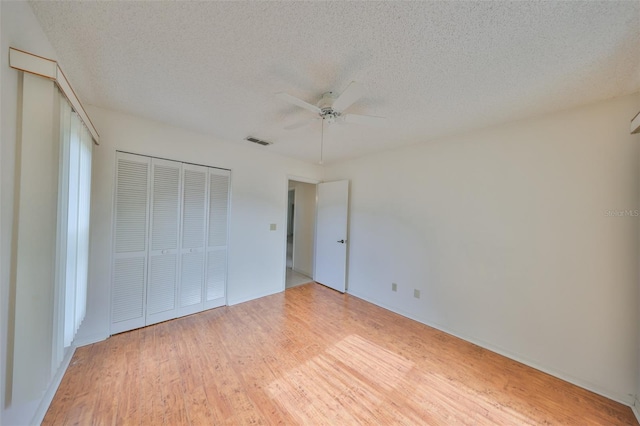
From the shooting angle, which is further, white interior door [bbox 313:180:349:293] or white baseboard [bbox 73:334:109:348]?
white interior door [bbox 313:180:349:293]

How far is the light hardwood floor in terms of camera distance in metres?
1.53

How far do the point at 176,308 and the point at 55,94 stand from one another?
96.3 inches

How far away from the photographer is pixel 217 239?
123 inches

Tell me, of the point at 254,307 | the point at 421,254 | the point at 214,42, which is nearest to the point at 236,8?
the point at 214,42

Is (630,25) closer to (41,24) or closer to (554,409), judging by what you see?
(554,409)

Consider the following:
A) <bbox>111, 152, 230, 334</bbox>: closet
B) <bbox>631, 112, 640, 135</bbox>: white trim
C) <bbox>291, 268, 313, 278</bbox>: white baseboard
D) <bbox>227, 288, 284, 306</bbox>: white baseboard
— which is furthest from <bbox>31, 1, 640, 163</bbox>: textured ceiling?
<bbox>291, 268, 313, 278</bbox>: white baseboard

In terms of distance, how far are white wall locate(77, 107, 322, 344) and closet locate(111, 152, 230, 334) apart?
9cm

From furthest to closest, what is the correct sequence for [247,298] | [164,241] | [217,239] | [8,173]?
Result: [247,298] < [217,239] < [164,241] < [8,173]

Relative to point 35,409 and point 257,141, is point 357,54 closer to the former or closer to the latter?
point 257,141

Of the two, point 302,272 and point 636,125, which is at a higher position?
point 636,125

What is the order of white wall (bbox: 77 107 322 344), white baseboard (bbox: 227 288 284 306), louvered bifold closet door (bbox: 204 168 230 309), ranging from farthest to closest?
white baseboard (bbox: 227 288 284 306) < louvered bifold closet door (bbox: 204 168 230 309) < white wall (bbox: 77 107 322 344)

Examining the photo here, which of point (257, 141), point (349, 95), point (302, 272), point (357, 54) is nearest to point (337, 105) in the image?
point (349, 95)

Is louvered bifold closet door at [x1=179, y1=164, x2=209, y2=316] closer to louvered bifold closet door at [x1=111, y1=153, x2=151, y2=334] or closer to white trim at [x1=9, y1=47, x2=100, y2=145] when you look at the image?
louvered bifold closet door at [x1=111, y1=153, x2=151, y2=334]

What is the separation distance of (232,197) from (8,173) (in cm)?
219
